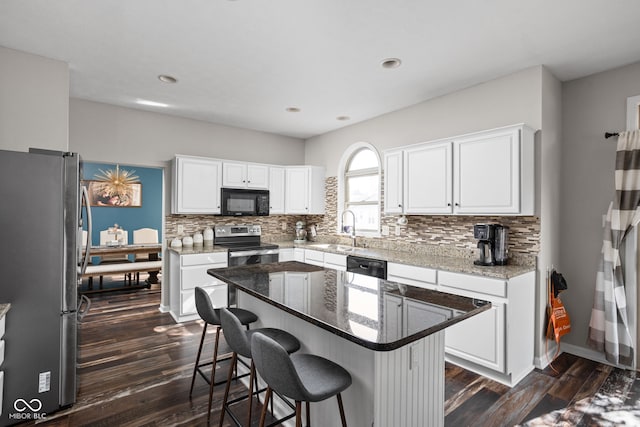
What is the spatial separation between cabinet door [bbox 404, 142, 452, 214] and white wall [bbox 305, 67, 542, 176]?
0.42m

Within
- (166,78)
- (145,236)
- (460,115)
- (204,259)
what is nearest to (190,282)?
(204,259)

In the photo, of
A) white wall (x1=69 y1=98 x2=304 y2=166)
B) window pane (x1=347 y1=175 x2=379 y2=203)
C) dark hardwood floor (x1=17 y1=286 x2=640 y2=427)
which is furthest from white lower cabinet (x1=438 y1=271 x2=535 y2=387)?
white wall (x1=69 y1=98 x2=304 y2=166)

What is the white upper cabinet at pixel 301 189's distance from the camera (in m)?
5.25

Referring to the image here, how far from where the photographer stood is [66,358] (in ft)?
7.30

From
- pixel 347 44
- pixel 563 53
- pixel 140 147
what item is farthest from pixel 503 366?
pixel 140 147

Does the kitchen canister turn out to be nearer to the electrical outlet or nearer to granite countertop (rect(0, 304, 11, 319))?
the electrical outlet

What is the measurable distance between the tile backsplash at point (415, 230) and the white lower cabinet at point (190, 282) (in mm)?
676

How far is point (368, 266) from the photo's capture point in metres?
3.65

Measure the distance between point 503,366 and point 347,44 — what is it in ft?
9.32

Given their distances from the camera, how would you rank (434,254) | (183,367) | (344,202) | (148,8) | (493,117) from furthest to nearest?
(344,202), (434,254), (493,117), (183,367), (148,8)

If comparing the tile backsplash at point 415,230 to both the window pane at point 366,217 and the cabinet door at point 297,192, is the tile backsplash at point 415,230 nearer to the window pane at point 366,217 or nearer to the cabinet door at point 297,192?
the window pane at point 366,217

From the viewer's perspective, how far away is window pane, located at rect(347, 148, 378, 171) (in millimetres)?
4727

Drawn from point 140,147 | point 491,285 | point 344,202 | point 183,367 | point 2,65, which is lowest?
point 183,367

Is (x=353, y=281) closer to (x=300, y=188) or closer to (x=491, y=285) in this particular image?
(x=491, y=285)
